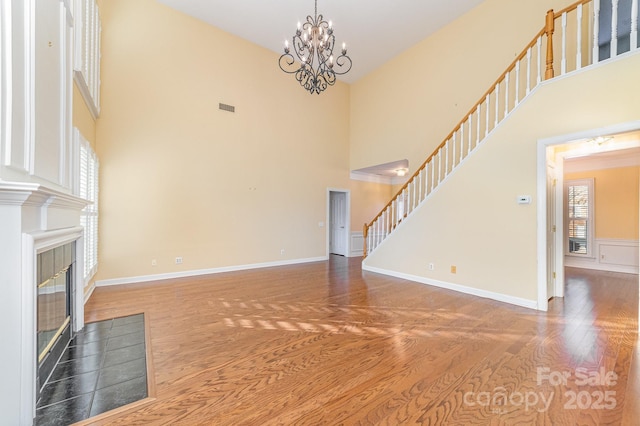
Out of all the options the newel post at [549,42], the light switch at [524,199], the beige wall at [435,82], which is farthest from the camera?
the beige wall at [435,82]

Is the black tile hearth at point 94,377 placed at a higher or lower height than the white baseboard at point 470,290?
lower

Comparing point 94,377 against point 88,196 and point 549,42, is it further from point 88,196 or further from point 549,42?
point 549,42

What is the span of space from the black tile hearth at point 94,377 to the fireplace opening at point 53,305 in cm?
10

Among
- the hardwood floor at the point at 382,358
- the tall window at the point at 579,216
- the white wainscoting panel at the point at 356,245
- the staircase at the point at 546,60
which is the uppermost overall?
the staircase at the point at 546,60

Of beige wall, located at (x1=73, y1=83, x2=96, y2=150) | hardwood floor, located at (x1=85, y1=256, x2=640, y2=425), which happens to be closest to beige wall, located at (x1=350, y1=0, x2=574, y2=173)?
hardwood floor, located at (x1=85, y1=256, x2=640, y2=425)

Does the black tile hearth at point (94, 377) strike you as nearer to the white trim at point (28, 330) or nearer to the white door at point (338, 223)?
the white trim at point (28, 330)

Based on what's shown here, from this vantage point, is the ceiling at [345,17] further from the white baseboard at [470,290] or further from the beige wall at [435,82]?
the white baseboard at [470,290]

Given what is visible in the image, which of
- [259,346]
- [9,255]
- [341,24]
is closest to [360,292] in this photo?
[259,346]

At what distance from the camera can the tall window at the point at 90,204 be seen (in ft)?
11.9

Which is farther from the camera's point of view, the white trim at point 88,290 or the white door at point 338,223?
the white door at point 338,223

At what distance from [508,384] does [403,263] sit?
3.44m

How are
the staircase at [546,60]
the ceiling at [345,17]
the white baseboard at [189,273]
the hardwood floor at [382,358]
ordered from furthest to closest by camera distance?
the ceiling at [345,17] < the white baseboard at [189,273] < the staircase at [546,60] < the hardwood floor at [382,358]

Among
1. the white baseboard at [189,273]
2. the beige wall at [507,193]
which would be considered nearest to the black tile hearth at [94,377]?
the white baseboard at [189,273]

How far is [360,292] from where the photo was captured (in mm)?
4449
